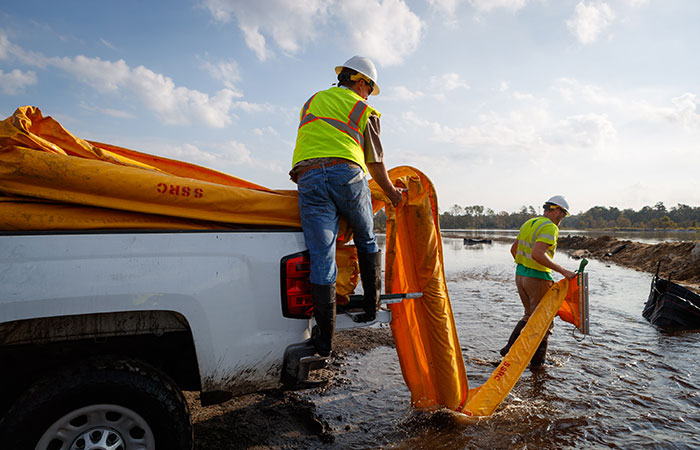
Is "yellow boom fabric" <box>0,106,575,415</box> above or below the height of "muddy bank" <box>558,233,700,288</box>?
above

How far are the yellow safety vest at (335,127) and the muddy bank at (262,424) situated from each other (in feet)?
5.69

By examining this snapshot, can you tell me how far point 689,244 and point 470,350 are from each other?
52.5 feet

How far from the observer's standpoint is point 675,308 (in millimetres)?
6676

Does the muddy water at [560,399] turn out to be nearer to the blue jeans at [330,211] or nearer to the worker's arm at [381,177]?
the blue jeans at [330,211]

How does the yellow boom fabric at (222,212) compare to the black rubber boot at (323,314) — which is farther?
the black rubber boot at (323,314)

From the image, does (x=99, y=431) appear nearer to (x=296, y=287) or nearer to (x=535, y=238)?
(x=296, y=287)

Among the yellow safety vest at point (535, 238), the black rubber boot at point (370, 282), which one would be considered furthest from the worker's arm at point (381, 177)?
the yellow safety vest at point (535, 238)

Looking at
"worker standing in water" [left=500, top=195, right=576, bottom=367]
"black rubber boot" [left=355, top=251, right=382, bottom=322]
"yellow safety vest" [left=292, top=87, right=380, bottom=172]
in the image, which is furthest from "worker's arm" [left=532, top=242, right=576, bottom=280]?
"yellow safety vest" [left=292, top=87, right=380, bottom=172]

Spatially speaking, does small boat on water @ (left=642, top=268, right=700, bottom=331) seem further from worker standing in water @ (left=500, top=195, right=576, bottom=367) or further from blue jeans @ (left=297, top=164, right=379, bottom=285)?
blue jeans @ (left=297, top=164, right=379, bottom=285)

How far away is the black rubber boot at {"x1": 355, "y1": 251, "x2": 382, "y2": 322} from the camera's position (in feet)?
9.06

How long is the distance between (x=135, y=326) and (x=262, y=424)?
1.66 metres

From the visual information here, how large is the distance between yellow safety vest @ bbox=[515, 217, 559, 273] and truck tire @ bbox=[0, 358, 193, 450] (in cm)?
436

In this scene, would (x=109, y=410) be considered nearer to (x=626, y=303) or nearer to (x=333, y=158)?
(x=333, y=158)

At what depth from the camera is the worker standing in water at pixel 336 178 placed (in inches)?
97.8
